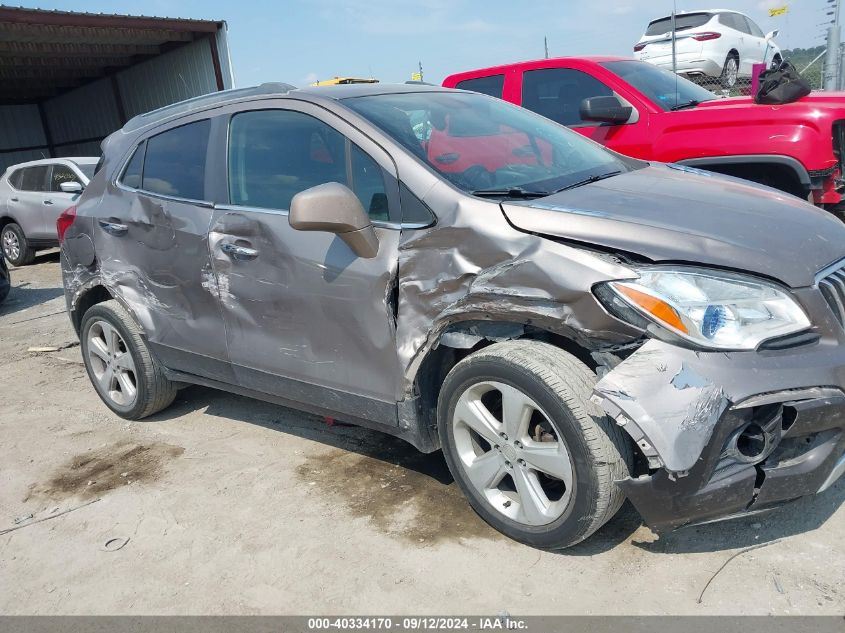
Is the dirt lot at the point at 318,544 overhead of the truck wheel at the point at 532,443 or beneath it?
beneath

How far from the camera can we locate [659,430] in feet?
7.25

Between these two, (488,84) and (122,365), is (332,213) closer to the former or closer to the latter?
(122,365)

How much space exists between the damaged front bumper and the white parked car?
11.0m

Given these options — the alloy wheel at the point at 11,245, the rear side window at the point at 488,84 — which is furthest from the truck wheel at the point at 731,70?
the alloy wheel at the point at 11,245

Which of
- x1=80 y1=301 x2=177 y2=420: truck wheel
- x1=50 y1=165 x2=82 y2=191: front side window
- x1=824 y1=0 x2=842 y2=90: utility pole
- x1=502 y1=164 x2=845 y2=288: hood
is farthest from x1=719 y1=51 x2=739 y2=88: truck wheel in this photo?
x1=80 y1=301 x2=177 y2=420: truck wheel

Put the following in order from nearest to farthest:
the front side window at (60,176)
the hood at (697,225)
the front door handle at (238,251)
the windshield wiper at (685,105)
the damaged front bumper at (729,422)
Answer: the damaged front bumper at (729,422) → the hood at (697,225) → the front door handle at (238,251) → the windshield wiper at (685,105) → the front side window at (60,176)

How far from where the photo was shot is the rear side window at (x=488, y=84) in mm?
6973

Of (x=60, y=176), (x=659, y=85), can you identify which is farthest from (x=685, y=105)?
(x=60, y=176)

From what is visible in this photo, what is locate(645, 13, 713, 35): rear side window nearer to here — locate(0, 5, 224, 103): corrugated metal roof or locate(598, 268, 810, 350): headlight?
locate(0, 5, 224, 103): corrugated metal roof

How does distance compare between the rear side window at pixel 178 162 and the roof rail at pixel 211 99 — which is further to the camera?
the rear side window at pixel 178 162

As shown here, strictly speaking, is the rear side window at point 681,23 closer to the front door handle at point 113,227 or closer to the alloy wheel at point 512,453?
the front door handle at point 113,227

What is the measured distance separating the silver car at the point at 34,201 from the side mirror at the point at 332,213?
9.06 metres

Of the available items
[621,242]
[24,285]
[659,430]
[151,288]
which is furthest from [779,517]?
[24,285]

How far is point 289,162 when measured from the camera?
330 centimetres
